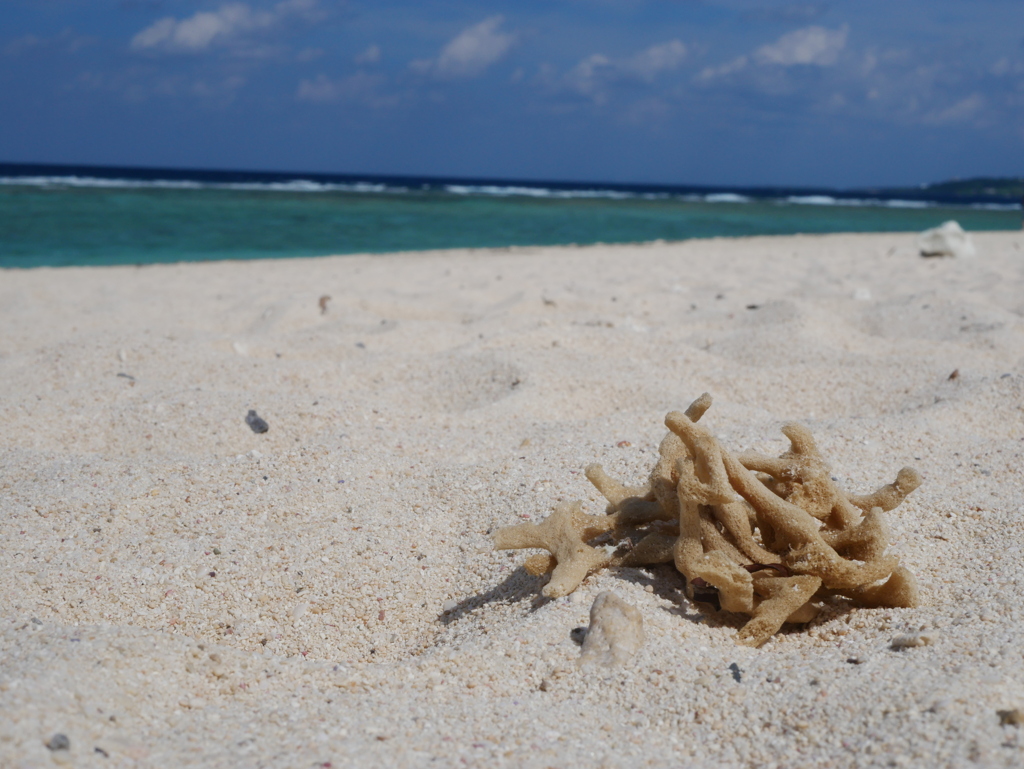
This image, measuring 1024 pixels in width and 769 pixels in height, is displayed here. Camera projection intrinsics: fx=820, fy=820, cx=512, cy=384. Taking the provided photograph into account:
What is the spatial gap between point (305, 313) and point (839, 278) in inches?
196

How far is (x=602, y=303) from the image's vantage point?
595 cm

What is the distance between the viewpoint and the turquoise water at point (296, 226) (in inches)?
465

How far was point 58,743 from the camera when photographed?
1294mm

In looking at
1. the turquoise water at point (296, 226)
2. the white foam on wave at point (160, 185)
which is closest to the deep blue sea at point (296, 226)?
the turquoise water at point (296, 226)

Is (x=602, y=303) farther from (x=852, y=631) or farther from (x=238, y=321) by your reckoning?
(x=852, y=631)

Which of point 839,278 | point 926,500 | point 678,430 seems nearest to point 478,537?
point 678,430

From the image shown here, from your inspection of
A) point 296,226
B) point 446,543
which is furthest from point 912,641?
point 296,226

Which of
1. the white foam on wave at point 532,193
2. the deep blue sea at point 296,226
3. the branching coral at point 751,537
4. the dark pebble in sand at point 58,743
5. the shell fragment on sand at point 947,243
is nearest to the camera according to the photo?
the dark pebble in sand at point 58,743

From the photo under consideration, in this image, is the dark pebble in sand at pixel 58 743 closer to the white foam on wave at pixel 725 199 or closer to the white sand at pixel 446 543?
the white sand at pixel 446 543

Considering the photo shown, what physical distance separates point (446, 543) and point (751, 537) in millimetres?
870

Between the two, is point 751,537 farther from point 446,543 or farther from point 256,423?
point 256,423

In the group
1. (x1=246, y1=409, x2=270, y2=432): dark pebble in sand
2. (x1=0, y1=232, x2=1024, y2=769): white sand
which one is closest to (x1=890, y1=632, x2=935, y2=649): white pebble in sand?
(x1=0, y1=232, x2=1024, y2=769): white sand

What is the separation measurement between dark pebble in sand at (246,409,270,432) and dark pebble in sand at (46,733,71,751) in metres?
1.86

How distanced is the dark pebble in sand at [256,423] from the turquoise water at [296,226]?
840cm
